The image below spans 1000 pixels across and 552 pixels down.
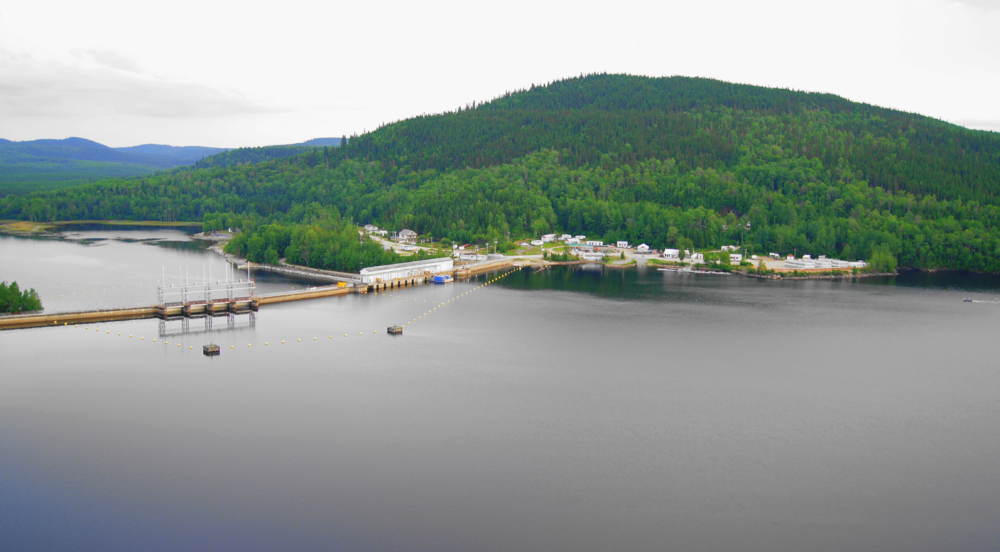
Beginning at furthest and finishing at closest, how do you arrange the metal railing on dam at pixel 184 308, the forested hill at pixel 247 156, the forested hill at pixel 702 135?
the forested hill at pixel 247 156, the forested hill at pixel 702 135, the metal railing on dam at pixel 184 308

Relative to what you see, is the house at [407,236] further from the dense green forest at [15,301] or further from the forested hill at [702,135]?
the dense green forest at [15,301]

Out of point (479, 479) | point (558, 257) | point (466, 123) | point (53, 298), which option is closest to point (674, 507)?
point (479, 479)

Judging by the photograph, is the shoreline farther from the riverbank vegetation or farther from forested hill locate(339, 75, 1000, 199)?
forested hill locate(339, 75, 1000, 199)

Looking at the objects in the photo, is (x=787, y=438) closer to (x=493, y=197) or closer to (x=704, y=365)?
(x=704, y=365)

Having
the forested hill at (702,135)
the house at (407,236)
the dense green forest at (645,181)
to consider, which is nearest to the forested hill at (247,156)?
the dense green forest at (645,181)

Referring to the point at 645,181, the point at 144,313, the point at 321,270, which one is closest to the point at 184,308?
the point at 144,313
